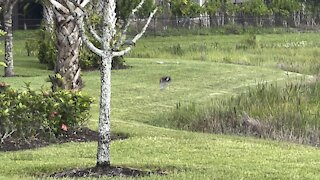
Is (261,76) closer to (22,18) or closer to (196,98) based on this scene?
(196,98)

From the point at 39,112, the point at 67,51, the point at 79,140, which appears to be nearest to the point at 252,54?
the point at 67,51

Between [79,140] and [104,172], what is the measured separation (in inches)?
138

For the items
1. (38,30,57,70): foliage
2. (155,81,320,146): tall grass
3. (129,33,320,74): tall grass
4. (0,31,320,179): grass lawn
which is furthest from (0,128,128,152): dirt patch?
(38,30,57,70): foliage

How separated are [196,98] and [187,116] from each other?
2956 millimetres

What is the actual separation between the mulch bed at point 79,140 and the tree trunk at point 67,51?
3.05 ft

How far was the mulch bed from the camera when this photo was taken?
8039 millimetres

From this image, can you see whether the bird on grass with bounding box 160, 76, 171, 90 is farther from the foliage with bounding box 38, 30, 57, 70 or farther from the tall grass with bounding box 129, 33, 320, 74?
the foliage with bounding box 38, 30, 57, 70

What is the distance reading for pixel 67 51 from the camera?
12.3 metres

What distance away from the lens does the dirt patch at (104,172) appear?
7.98m

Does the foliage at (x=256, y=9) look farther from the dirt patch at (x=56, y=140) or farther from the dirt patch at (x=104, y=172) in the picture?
the dirt patch at (x=104, y=172)

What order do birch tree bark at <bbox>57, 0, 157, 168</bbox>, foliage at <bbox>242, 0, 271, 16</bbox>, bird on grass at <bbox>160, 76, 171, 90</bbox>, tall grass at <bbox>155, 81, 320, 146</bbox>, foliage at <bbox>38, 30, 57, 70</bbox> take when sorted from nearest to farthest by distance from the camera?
birch tree bark at <bbox>57, 0, 157, 168</bbox> < tall grass at <bbox>155, 81, 320, 146</bbox> < bird on grass at <bbox>160, 76, 171, 90</bbox> < foliage at <bbox>38, 30, 57, 70</bbox> < foliage at <bbox>242, 0, 271, 16</bbox>

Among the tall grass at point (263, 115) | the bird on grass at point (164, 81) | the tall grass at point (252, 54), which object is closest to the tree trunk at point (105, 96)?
the tall grass at point (263, 115)

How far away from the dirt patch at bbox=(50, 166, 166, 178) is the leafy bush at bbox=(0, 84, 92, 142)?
8.88 feet

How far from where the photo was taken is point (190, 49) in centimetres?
3019
